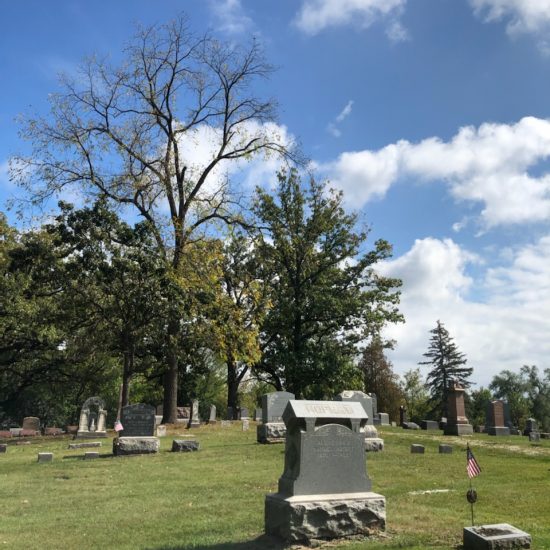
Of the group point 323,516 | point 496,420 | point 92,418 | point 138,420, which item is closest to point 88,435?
point 92,418

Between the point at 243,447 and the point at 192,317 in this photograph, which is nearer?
the point at 243,447

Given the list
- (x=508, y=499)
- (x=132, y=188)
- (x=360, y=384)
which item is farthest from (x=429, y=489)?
(x=360, y=384)

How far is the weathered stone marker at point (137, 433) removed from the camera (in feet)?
51.8

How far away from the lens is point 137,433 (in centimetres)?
1627

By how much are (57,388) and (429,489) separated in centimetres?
4178

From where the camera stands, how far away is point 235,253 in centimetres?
3884

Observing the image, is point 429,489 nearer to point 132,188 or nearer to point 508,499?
point 508,499

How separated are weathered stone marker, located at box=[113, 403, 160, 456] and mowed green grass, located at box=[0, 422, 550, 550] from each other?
0.50 m

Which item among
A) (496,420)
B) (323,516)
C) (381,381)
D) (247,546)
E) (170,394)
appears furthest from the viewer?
(381,381)

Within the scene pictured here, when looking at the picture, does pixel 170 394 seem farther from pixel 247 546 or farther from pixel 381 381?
pixel 381 381

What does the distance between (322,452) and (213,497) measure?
3.58 m

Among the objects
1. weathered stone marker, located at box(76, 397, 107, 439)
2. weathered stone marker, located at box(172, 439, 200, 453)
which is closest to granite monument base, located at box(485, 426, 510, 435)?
weathered stone marker, located at box(172, 439, 200, 453)

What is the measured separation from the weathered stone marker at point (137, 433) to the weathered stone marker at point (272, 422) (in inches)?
153

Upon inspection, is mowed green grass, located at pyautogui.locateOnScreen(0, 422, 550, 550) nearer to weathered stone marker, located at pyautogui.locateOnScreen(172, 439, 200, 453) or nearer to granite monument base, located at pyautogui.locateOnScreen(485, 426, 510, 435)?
weathered stone marker, located at pyautogui.locateOnScreen(172, 439, 200, 453)
